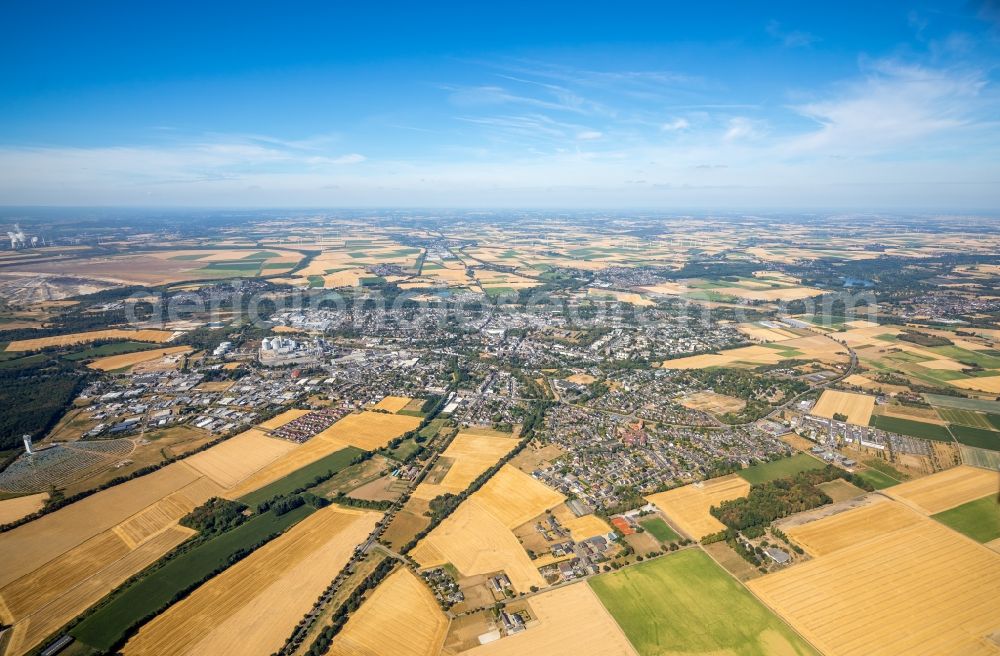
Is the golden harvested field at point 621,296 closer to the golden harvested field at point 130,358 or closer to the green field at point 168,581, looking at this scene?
the golden harvested field at point 130,358

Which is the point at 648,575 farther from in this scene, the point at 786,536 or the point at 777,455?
the point at 777,455

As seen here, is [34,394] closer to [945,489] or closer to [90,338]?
[90,338]

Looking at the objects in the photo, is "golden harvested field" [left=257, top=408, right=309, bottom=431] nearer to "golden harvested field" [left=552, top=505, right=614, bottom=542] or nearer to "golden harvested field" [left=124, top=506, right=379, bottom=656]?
"golden harvested field" [left=124, top=506, right=379, bottom=656]

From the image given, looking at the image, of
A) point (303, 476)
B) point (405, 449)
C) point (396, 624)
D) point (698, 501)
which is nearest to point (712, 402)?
point (698, 501)

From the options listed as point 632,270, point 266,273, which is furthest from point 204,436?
point 632,270

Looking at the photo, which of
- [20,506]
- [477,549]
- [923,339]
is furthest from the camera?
[923,339]

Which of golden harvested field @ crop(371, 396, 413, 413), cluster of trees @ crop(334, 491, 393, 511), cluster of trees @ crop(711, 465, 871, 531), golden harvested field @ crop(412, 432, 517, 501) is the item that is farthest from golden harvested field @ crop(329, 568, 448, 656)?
golden harvested field @ crop(371, 396, 413, 413)
